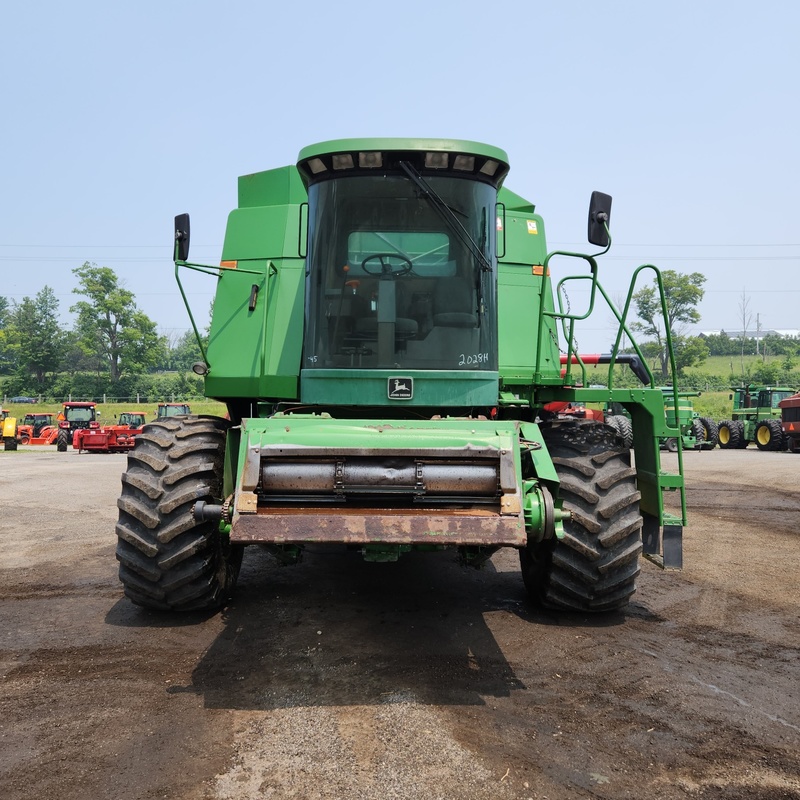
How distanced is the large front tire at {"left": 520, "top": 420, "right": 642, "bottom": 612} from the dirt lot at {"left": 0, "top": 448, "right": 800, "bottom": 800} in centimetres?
26

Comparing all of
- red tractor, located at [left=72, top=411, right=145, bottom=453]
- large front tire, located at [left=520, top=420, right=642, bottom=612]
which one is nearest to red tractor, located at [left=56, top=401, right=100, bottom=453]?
red tractor, located at [left=72, top=411, right=145, bottom=453]

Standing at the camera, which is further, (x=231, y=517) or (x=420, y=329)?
(x=420, y=329)

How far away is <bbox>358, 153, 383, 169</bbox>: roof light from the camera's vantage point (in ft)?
16.5

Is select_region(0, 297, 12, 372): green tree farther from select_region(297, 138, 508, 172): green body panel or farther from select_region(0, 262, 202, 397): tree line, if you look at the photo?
select_region(297, 138, 508, 172): green body panel

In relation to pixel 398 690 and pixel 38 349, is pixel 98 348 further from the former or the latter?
pixel 398 690

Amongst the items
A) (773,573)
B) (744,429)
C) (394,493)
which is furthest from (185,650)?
(744,429)

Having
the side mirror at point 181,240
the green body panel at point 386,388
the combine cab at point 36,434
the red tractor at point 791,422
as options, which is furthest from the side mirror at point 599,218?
the combine cab at point 36,434

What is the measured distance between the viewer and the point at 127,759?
3.20 m

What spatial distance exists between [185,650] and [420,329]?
2598mm

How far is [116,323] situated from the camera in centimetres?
7306

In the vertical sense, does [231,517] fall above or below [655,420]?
below

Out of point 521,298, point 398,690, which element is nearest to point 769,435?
point 521,298

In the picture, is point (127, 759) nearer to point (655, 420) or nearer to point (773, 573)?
point (655, 420)

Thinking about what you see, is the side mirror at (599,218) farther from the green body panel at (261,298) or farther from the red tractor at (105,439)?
the red tractor at (105,439)
